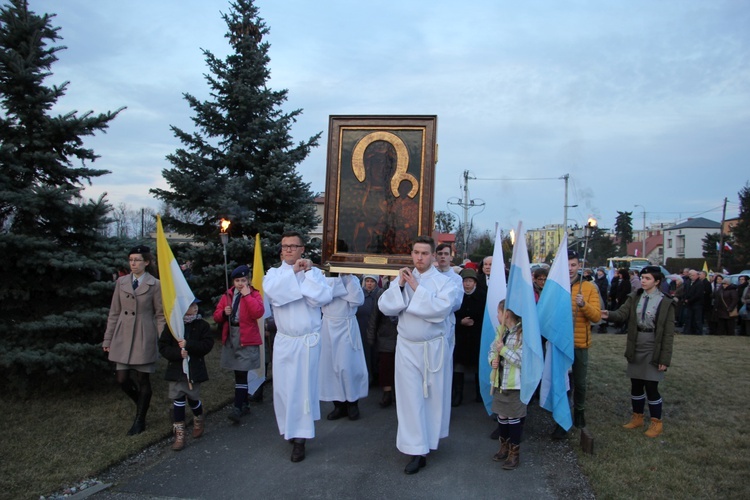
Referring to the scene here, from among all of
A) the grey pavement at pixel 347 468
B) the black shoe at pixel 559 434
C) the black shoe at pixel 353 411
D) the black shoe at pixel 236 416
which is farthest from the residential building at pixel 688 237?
the black shoe at pixel 236 416

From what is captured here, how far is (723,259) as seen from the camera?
149 ft

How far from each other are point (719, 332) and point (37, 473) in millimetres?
17154

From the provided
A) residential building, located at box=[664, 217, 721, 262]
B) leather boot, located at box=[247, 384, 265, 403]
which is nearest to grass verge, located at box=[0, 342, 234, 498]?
leather boot, located at box=[247, 384, 265, 403]

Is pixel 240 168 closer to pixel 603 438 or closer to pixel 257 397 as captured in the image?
pixel 257 397

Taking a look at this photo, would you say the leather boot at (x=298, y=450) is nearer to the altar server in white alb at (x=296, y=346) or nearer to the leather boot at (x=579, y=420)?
the altar server in white alb at (x=296, y=346)

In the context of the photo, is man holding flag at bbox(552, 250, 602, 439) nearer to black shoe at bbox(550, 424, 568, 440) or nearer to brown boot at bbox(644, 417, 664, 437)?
black shoe at bbox(550, 424, 568, 440)

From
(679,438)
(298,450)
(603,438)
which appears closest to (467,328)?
(603,438)

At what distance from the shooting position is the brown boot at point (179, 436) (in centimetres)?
582

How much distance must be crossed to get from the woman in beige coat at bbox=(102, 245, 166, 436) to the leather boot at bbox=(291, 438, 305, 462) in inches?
77.7

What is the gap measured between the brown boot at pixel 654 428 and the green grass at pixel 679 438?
3.7 inches

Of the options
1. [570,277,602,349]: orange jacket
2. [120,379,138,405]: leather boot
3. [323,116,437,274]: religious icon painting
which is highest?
[323,116,437,274]: religious icon painting

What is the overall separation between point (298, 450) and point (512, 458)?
2.13 meters

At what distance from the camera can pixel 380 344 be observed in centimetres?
794

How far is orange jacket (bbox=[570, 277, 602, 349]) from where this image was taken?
6.35 m
